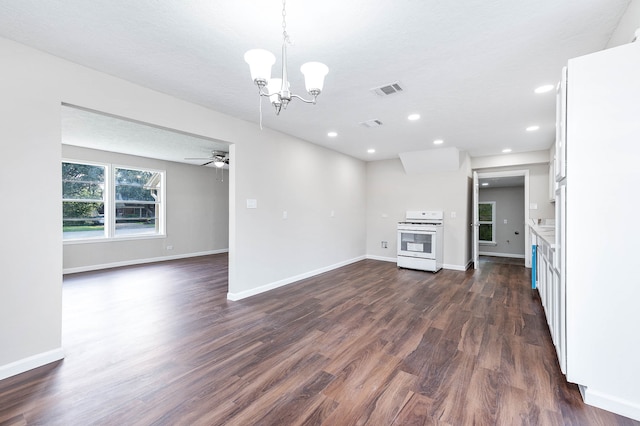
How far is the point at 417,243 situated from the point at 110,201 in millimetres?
6666

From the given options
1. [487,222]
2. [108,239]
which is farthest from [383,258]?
[108,239]

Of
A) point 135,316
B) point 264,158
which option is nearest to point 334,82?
point 264,158

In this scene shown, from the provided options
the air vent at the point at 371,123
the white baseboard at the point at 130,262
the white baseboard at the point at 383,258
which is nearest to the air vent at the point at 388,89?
the air vent at the point at 371,123

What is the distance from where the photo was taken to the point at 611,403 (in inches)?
65.4

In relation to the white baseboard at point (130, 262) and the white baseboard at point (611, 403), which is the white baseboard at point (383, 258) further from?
the white baseboard at point (611, 403)

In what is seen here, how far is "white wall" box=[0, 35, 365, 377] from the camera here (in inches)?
82.0

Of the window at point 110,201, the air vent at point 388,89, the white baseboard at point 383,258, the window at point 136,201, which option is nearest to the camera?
the air vent at point 388,89

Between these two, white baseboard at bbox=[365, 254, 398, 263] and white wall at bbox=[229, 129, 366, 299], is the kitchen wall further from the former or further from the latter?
white wall at bbox=[229, 129, 366, 299]

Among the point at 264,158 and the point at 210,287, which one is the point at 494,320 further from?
the point at 210,287

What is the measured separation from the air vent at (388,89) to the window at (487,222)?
679cm

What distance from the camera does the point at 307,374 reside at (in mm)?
2084

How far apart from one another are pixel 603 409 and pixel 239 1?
334 cm

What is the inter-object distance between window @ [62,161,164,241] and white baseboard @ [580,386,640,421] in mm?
7575

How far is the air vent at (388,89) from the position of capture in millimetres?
2746
